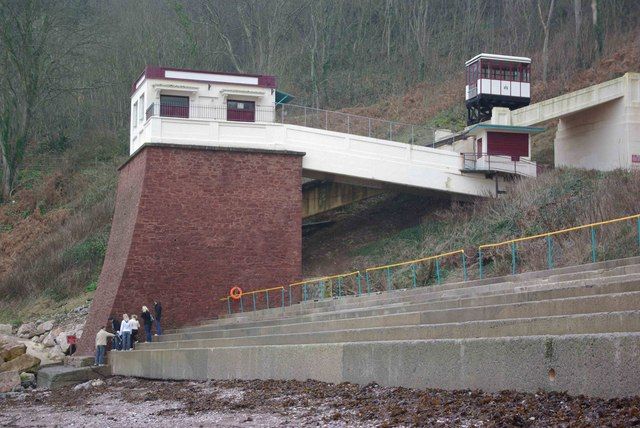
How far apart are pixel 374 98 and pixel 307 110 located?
24214mm

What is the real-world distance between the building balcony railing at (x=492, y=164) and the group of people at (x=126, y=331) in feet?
38.9

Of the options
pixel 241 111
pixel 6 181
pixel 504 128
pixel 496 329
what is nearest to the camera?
pixel 496 329

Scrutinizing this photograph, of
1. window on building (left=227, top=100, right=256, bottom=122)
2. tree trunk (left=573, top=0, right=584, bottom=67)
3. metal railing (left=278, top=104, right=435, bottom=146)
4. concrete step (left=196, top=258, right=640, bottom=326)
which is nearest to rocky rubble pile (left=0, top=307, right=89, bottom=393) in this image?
concrete step (left=196, top=258, right=640, bottom=326)

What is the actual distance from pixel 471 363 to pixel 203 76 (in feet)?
74.4

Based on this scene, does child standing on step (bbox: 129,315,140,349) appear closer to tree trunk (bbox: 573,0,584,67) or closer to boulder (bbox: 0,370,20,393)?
boulder (bbox: 0,370,20,393)

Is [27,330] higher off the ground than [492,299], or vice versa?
[492,299]

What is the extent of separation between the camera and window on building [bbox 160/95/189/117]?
3133cm

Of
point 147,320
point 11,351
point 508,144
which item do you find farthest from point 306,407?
point 508,144

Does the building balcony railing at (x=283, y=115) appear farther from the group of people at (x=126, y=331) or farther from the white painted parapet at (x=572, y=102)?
the group of people at (x=126, y=331)

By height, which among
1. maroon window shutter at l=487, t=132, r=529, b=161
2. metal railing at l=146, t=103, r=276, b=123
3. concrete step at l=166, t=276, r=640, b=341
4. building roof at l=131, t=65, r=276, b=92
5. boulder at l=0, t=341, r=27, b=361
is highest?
building roof at l=131, t=65, r=276, b=92

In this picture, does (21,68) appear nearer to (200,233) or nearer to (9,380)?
(200,233)

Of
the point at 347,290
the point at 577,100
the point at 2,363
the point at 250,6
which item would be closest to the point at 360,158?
the point at 347,290

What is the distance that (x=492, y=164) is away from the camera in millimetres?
31734

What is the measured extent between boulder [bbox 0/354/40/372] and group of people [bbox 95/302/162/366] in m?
1.85
